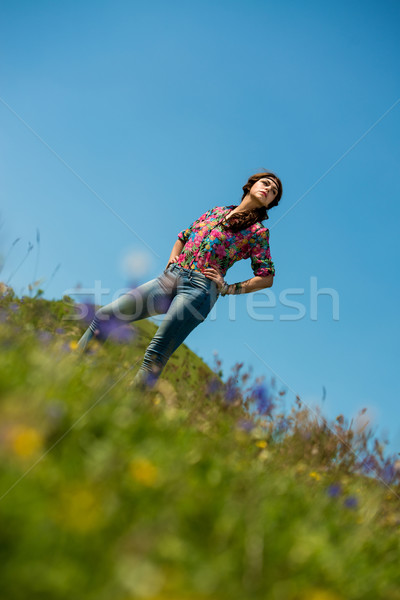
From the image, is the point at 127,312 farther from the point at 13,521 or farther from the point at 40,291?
the point at 13,521

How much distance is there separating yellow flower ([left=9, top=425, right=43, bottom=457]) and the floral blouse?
86.7 inches

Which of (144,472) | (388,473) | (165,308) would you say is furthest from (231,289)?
(144,472)

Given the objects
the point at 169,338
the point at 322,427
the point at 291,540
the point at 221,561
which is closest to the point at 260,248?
the point at 169,338

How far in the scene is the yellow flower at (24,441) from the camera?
1.11 metres

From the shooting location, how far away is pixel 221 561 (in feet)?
3.58

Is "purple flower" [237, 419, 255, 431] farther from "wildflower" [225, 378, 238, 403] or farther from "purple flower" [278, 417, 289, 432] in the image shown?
"purple flower" [278, 417, 289, 432]

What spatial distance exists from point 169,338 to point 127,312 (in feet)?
1.37

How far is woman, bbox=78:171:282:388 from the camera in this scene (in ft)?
10.2

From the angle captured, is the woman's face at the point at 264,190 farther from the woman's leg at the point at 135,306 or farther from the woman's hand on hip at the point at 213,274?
the woman's leg at the point at 135,306

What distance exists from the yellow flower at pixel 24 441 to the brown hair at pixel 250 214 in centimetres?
248

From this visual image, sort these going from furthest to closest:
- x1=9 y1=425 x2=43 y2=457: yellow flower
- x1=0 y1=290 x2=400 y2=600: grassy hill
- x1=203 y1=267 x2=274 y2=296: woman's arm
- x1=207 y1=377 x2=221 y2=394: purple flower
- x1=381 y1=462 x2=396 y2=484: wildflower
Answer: x1=203 y1=267 x2=274 y2=296: woman's arm < x1=381 y1=462 x2=396 y2=484: wildflower < x1=207 y1=377 x2=221 y2=394: purple flower < x1=9 y1=425 x2=43 y2=457: yellow flower < x1=0 y1=290 x2=400 y2=600: grassy hill

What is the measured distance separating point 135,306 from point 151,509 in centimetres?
221

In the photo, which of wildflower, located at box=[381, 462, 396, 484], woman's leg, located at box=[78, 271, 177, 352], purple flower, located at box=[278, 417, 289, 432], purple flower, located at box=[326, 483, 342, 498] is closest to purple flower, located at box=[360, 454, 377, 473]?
wildflower, located at box=[381, 462, 396, 484]

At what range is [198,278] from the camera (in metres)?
3.21
